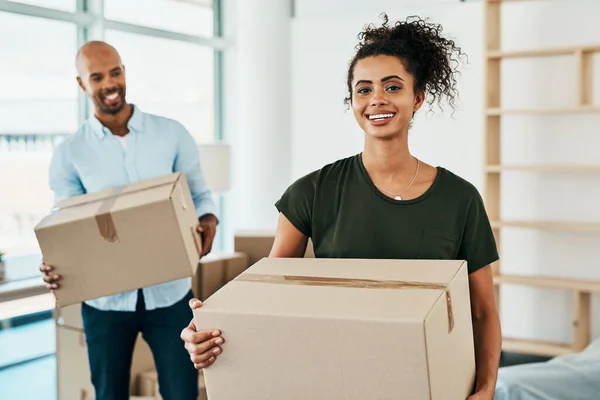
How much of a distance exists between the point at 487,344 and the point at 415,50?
548 millimetres

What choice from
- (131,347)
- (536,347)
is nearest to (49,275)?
(131,347)

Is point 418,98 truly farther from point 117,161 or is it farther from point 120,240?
point 117,161

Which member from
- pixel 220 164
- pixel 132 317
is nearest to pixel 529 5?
pixel 220 164

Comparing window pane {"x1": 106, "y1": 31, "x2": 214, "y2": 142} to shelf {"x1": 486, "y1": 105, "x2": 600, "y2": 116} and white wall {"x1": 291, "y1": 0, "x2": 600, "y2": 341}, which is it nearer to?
white wall {"x1": 291, "y1": 0, "x2": 600, "y2": 341}

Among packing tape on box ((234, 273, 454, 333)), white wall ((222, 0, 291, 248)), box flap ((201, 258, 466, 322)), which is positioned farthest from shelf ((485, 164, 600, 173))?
packing tape on box ((234, 273, 454, 333))

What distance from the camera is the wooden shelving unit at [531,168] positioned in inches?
153

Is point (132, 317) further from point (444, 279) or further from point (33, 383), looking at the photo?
point (33, 383)

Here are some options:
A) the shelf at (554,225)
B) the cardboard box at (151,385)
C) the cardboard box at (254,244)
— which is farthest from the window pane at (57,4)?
the shelf at (554,225)

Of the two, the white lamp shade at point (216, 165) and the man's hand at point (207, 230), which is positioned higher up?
the white lamp shade at point (216, 165)

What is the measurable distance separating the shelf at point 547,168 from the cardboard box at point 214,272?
1515mm

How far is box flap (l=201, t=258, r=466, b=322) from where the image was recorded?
1.01 m

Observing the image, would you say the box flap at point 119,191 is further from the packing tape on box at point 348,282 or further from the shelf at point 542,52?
the shelf at point 542,52

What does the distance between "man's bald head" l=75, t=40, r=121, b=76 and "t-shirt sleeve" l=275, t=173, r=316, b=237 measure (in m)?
1.09

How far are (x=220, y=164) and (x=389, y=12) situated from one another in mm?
1514
